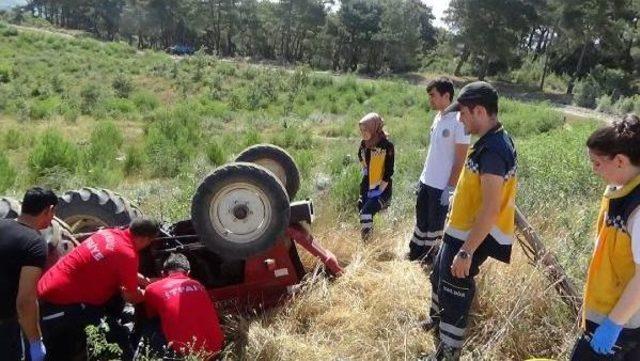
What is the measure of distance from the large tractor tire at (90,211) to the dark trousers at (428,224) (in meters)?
2.27

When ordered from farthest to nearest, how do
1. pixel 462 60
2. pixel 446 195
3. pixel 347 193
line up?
1. pixel 462 60
2. pixel 347 193
3. pixel 446 195

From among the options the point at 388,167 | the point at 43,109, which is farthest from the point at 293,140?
the point at 388,167

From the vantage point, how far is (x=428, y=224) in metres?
4.89

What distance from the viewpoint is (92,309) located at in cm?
373

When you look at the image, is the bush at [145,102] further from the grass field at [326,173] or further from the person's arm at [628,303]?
the person's arm at [628,303]

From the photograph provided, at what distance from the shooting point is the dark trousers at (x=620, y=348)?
2.63 meters

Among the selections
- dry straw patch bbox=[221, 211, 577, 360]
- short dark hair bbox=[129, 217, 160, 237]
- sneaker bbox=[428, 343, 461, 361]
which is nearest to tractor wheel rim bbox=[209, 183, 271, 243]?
short dark hair bbox=[129, 217, 160, 237]

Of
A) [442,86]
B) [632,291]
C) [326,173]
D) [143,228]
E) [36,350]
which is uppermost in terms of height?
[442,86]

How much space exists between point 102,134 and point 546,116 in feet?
45.4

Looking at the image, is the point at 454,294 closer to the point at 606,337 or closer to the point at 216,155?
the point at 606,337

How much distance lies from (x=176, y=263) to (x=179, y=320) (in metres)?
0.44

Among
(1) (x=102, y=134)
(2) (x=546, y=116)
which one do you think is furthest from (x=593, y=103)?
(1) (x=102, y=134)

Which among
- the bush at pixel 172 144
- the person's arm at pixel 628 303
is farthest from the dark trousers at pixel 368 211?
the bush at pixel 172 144

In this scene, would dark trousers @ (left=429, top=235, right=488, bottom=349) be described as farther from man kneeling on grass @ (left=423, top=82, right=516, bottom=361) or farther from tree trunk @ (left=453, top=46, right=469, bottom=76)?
tree trunk @ (left=453, top=46, right=469, bottom=76)
